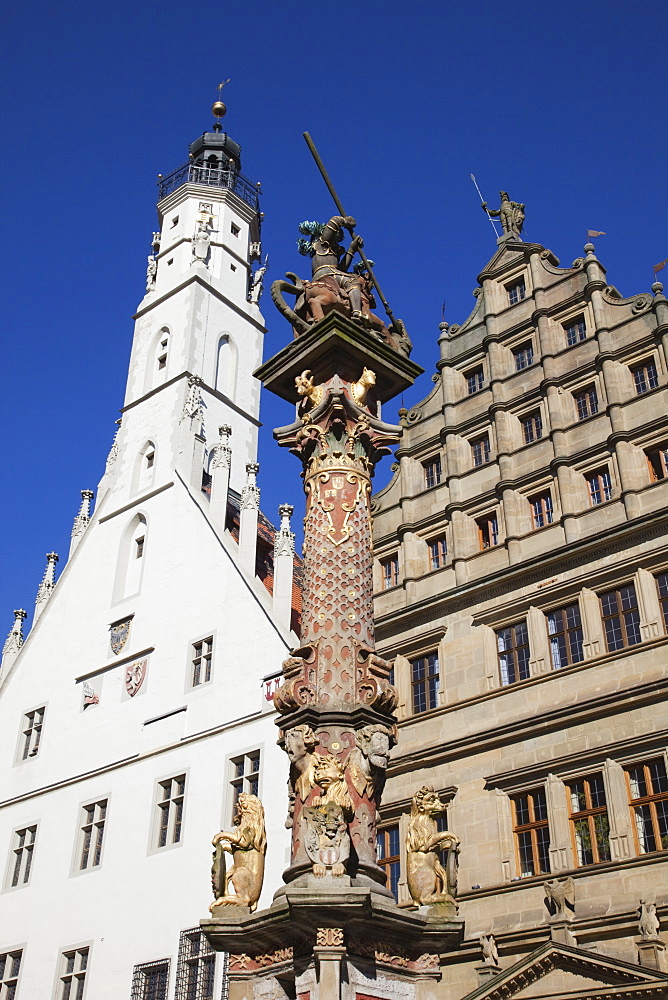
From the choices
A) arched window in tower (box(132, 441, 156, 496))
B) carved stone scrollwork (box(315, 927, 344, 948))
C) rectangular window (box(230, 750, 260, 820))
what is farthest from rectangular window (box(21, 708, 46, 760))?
carved stone scrollwork (box(315, 927, 344, 948))

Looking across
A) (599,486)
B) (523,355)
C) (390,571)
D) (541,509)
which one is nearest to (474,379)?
(523,355)

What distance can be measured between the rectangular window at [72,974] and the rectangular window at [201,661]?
5.31 m

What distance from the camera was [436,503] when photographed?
20281mm

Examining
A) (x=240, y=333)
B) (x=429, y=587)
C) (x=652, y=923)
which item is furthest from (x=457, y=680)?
(x=240, y=333)

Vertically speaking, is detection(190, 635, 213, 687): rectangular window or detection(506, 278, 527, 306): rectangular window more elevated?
detection(506, 278, 527, 306): rectangular window

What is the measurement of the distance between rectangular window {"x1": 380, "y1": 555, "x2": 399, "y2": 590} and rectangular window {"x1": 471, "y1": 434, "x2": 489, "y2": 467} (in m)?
2.48

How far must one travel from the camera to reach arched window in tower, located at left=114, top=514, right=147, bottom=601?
23969 millimetres

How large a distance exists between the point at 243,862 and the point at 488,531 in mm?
11800

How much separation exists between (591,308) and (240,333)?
44.6 feet

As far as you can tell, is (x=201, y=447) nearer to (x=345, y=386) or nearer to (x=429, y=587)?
(x=429, y=587)

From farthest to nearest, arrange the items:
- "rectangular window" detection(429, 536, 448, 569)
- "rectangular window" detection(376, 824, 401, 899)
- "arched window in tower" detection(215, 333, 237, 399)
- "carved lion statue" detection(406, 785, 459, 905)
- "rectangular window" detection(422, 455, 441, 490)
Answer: "arched window in tower" detection(215, 333, 237, 399) < "rectangular window" detection(422, 455, 441, 490) < "rectangular window" detection(429, 536, 448, 569) < "rectangular window" detection(376, 824, 401, 899) < "carved lion statue" detection(406, 785, 459, 905)

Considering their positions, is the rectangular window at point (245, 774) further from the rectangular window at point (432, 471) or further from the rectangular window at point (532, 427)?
the rectangular window at point (532, 427)

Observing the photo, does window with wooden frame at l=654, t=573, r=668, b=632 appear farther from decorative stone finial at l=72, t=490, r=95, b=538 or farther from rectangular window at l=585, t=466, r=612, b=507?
decorative stone finial at l=72, t=490, r=95, b=538

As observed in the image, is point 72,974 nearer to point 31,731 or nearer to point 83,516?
point 31,731
